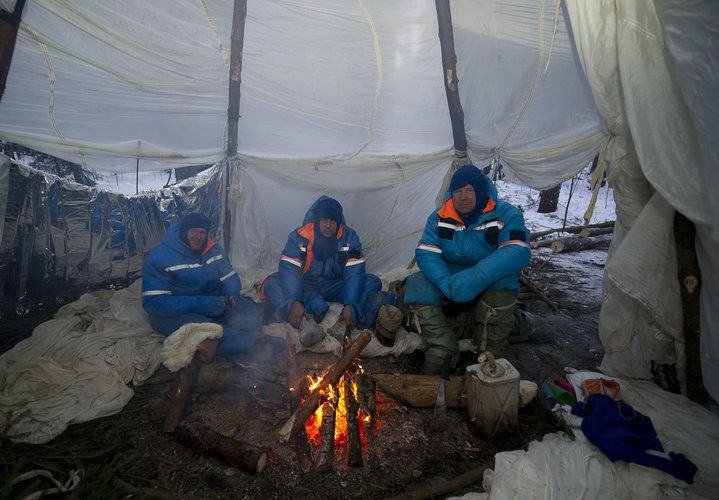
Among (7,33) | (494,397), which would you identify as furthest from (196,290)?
(494,397)

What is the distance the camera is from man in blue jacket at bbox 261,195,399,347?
11.5 feet

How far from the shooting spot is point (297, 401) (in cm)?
239

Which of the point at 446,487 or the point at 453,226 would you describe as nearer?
the point at 446,487

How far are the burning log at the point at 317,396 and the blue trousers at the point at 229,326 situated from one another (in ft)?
3.23

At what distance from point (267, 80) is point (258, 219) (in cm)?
184

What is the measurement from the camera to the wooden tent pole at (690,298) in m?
2.20

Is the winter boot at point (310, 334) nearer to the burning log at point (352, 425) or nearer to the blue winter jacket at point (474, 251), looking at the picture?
the burning log at point (352, 425)

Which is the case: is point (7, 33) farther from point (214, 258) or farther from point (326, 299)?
point (326, 299)

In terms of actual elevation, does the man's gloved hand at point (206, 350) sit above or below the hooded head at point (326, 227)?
below

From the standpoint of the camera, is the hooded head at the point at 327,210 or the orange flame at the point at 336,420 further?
the hooded head at the point at 327,210

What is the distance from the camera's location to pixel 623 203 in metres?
2.38

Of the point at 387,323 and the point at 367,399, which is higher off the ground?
the point at 387,323

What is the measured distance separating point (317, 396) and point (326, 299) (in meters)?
1.68

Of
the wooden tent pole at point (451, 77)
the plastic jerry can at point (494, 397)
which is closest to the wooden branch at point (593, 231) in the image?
the wooden tent pole at point (451, 77)
